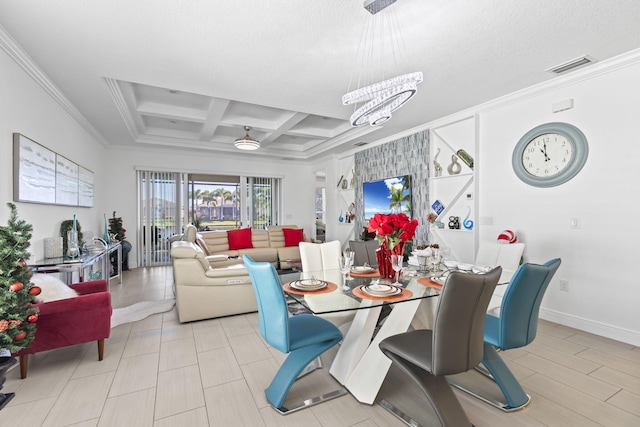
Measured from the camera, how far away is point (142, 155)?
6.84 meters

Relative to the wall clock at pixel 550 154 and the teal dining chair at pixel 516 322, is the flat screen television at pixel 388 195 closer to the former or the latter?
the wall clock at pixel 550 154

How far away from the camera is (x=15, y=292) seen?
6.14ft

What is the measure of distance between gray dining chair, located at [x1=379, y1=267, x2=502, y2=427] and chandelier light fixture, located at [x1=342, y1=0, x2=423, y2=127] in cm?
148

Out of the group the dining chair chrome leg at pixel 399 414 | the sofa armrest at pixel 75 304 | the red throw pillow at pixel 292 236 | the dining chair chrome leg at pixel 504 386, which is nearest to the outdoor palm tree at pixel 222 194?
the red throw pillow at pixel 292 236

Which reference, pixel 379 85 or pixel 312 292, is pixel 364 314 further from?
pixel 379 85

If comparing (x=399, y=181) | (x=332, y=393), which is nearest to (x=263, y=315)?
(x=332, y=393)

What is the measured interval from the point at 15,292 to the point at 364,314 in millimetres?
2267

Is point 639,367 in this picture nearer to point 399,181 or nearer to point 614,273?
point 614,273

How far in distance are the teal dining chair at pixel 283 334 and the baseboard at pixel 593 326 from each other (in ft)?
9.25

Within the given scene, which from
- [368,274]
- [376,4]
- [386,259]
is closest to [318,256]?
[368,274]

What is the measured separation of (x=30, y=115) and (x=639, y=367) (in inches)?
234

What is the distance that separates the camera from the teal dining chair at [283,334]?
5.71 ft

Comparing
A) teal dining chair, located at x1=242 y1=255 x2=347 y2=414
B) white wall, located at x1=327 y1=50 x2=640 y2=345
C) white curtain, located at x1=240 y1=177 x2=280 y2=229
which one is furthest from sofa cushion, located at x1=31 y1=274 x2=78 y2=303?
white curtain, located at x1=240 y1=177 x2=280 y2=229

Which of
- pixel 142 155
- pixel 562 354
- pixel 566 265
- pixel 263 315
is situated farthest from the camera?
pixel 142 155
